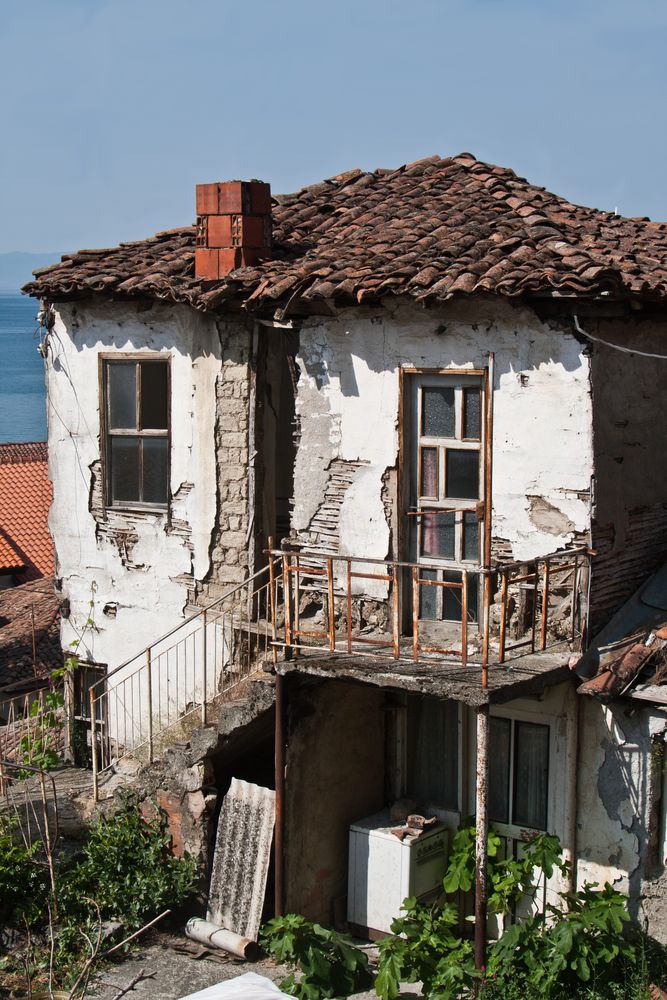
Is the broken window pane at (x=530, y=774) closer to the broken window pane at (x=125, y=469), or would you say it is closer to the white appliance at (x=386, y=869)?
the white appliance at (x=386, y=869)

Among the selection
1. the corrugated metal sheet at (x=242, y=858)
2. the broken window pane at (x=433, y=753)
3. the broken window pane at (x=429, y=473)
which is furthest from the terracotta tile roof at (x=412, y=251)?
the corrugated metal sheet at (x=242, y=858)

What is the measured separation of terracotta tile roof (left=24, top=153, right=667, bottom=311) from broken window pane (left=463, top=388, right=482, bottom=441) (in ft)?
3.42

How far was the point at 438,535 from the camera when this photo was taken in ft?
37.9

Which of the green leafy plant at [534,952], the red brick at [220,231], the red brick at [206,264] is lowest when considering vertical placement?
the green leafy plant at [534,952]

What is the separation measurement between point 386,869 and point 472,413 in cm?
435

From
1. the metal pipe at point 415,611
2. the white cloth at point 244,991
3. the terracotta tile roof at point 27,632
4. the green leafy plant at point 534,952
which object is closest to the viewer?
the white cloth at point 244,991

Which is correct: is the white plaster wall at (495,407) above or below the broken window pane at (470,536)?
above

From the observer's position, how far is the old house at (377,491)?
10.7 metres

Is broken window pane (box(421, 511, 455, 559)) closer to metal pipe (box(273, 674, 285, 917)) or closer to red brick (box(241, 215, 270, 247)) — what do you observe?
metal pipe (box(273, 674, 285, 917))

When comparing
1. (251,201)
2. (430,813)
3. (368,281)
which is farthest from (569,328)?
(430,813)

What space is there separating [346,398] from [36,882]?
5314mm

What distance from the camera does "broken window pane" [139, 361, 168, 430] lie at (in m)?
13.1

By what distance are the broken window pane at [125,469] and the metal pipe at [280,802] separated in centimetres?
339

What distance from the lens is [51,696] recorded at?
13906 millimetres
